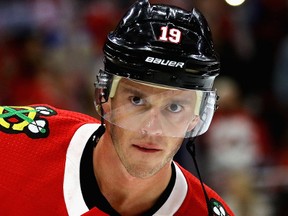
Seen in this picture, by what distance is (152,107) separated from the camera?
100 inches

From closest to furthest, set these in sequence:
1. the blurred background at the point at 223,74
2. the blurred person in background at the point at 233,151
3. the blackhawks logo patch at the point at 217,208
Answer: the blackhawks logo patch at the point at 217,208, the blurred person in background at the point at 233,151, the blurred background at the point at 223,74

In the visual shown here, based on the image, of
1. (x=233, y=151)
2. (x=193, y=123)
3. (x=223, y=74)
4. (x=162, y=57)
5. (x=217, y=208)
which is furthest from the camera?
(x=223, y=74)

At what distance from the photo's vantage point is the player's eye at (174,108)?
2.58 metres

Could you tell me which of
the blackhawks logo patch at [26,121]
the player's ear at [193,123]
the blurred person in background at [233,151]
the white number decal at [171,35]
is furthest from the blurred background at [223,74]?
the white number decal at [171,35]

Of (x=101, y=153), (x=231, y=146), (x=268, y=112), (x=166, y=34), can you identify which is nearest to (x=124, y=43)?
(x=166, y=34)

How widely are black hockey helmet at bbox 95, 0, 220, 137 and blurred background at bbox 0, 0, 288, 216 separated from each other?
8.22 feet

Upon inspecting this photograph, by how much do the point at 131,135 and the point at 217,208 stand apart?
0.47 m

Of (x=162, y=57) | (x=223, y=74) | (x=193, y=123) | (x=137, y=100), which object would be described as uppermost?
(x=162, y=57)

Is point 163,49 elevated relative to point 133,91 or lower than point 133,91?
elevated

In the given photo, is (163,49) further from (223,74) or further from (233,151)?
(223,74)

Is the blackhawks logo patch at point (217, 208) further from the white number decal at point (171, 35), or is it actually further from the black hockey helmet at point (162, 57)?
the white number decal at point (171, 35)

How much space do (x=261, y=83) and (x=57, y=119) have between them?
399 cm

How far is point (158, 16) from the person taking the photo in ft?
8.54

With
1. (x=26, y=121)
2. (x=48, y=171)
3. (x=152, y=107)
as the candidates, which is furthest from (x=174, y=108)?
(x=26, y=121)
